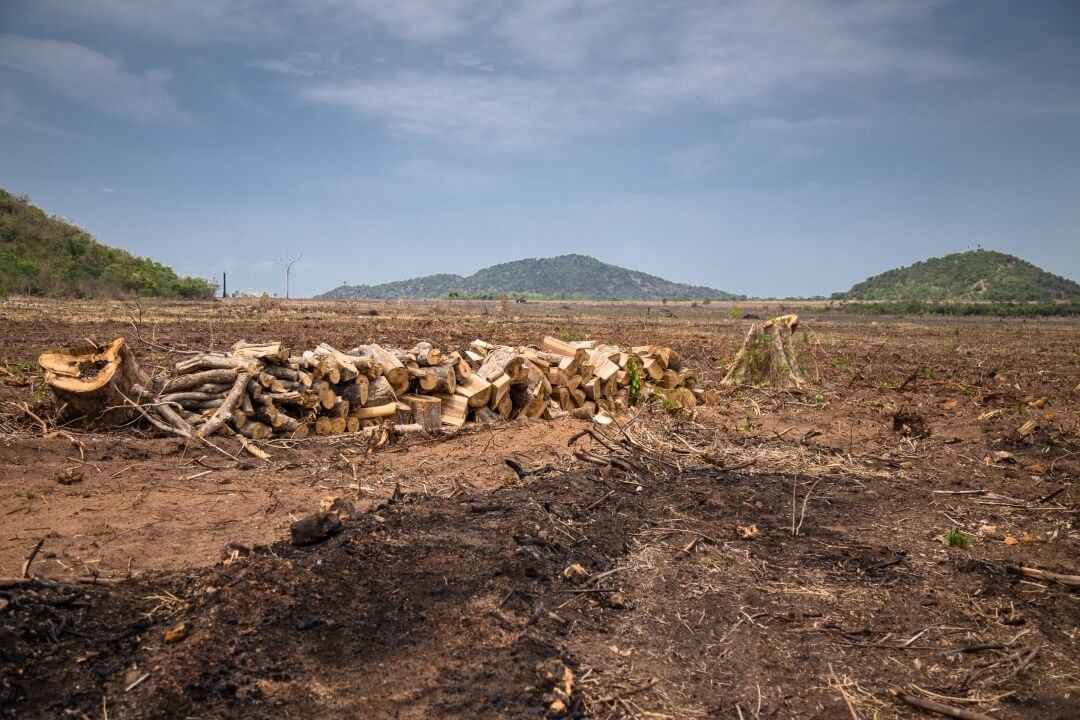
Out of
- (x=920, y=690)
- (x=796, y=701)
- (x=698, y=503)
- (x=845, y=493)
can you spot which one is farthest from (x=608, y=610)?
(x=845, y=493)

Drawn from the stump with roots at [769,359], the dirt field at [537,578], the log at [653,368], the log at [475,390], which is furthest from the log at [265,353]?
the stump with roots at [769,359]

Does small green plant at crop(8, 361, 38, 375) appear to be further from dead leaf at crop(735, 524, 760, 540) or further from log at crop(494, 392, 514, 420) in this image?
dead leaf at crop(735, 524, 760, 540)

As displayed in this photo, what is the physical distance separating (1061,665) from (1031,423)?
19.8ft

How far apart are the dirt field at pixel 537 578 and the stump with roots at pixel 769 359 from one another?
171 inches

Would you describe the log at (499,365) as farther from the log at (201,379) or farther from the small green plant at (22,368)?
the small green plant at (22,368)

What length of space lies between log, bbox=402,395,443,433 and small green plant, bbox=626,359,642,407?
3320 millimetres

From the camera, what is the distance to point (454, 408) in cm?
922

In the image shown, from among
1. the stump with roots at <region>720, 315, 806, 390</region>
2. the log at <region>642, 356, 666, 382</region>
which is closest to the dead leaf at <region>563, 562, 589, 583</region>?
the log at <region>642, 356, 666, 382</region>

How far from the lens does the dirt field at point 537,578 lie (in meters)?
3.35

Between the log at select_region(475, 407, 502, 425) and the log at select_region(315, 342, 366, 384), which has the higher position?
the log at select_region(315, 342, 366, 384)

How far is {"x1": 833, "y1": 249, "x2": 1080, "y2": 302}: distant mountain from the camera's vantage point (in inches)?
3482

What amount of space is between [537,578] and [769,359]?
1008cm

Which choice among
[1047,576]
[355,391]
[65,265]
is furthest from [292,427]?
[65,265]

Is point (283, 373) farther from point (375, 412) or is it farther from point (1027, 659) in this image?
point (1027, 659)
